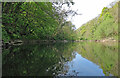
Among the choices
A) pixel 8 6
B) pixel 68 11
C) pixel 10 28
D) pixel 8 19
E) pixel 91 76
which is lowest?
pixel 91 76

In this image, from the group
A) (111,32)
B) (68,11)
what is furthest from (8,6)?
(111,32)

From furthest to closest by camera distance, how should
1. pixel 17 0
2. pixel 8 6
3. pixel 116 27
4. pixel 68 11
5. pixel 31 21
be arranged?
1. pixel 116 27
2. pixel 68 11
3. pixel 31 21
4. pixel 8 6
5. pixel 17 0

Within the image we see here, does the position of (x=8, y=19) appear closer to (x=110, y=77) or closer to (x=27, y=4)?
(x=27, y=4)

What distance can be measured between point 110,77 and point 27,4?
26.5 ft

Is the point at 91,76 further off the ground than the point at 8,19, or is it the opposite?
the point at 8,19

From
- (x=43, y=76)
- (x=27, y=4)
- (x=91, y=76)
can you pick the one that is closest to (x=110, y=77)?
(x=91, y=76)

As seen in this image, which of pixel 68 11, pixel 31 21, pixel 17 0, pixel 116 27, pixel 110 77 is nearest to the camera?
pixel 110 77

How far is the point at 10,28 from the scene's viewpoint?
974 cm

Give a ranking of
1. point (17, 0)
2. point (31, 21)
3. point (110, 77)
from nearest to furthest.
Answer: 1. point (110, 77)
2. point (17, 0)
3. point (31, 21)

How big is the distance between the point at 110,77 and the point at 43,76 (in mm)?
2110

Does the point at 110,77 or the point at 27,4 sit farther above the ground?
the point at 27,4

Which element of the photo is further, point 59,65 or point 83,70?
point 59,65

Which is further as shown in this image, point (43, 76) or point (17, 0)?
point (17, 0)

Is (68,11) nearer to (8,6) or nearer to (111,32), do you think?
(8,6)
